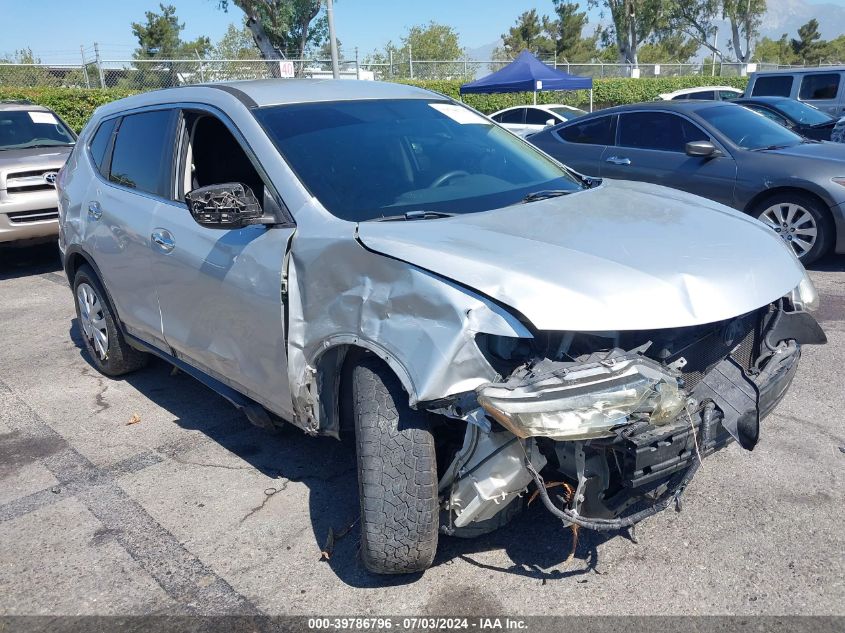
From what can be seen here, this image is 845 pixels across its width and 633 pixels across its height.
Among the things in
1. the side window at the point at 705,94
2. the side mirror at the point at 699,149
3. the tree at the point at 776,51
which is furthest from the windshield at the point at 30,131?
the tree at the point at 776,51

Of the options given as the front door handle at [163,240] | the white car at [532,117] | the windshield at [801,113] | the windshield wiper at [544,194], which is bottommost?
the white car at [532,117]

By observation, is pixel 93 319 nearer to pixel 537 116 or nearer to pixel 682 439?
pixel 682 439

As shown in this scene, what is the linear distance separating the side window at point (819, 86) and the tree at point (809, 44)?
1932 inches

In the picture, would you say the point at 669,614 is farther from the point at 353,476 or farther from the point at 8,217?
the point at 8,217

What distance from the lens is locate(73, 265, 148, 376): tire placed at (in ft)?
16.3

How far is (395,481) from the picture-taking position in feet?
8.88

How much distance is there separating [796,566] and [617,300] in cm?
136

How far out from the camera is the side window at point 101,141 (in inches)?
191

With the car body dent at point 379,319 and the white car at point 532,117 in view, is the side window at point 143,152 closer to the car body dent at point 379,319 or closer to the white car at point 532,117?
the car body dent at point 379,319

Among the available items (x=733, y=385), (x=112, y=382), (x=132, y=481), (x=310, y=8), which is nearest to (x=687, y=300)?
(x=733, y=385)

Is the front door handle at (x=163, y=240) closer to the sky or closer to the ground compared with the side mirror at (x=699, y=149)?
closer to the sky

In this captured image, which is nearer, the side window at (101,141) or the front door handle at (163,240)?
the front door handle at (163,240)

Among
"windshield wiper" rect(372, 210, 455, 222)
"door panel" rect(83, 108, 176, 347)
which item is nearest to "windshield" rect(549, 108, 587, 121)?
"door panel" rect(83, 108, 176, 347)

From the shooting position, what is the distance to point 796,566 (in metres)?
2.88
